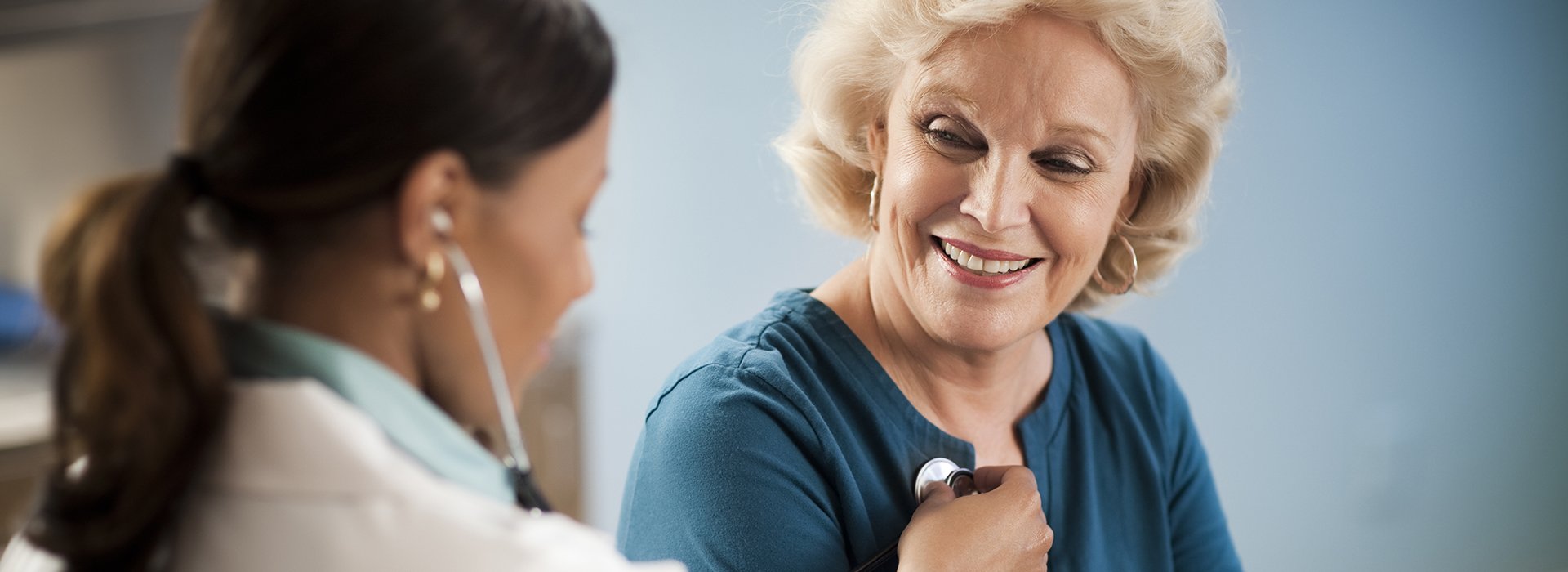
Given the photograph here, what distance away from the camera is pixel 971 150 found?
1.30 meters

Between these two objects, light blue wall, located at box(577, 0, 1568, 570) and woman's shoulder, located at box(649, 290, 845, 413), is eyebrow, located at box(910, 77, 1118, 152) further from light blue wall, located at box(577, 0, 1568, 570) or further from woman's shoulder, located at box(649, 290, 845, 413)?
light blue wall, located at box(577, 0, 1568, 570)

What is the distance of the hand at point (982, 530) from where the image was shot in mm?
1141

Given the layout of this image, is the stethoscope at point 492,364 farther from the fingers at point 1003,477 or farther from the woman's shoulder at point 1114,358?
the woman's shoulder at point 1114,358

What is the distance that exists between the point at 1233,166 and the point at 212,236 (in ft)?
6.79

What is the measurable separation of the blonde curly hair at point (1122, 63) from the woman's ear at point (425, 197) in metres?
0.66

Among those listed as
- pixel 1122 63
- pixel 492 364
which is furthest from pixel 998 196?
pixel 492 364

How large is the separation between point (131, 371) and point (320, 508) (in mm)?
122

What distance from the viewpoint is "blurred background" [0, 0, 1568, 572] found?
97.1 inches

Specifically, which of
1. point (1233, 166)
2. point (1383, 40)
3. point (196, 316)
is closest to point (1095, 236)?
point (196, 316)

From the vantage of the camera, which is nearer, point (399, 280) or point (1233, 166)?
point (399, 280)

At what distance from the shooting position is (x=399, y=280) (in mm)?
771

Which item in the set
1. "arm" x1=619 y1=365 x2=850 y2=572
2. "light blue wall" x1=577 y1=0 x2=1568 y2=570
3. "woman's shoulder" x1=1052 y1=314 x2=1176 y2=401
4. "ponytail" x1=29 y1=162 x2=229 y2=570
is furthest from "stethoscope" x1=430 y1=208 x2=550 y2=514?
"light blue wall" x1=577 y1=0 x2=1568 y2=570

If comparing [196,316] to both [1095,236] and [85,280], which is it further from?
[1095,236]

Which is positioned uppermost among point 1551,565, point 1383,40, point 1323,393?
point 1383,40
